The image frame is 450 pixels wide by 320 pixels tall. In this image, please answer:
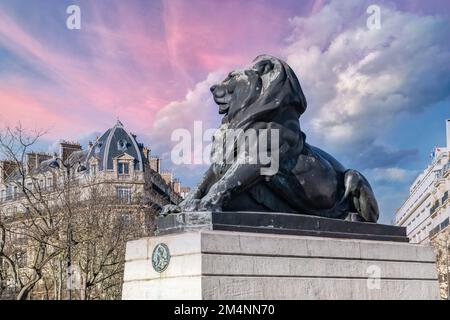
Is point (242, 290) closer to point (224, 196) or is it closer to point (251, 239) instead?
point (251, 239)

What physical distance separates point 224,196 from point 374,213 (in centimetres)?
311

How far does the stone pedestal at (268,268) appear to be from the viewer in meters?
9.26

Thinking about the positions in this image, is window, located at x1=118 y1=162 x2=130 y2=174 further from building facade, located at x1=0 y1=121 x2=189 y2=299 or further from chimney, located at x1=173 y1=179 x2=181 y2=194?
chimney, located at x1=173 y1=179 x2=181 y2=194

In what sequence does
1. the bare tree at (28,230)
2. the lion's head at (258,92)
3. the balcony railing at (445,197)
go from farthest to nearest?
1. the balcony railing at (445,197)
2. the bare tree at (28,230)
3. the lion's head at (258,92)

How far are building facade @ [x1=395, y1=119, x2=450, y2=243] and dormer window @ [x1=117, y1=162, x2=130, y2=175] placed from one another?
24.7 meters

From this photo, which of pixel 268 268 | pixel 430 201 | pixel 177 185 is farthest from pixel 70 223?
pixel 430 201

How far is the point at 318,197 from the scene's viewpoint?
452 inches

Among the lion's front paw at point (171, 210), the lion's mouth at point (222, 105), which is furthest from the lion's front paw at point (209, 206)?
the lion's mouth at point (222, 105)

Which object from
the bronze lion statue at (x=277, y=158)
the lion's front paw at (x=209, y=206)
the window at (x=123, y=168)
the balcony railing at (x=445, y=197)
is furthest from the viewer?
the balcony railing at (x=445, y=197)

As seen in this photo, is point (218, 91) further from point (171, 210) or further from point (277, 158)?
point (171, 210)

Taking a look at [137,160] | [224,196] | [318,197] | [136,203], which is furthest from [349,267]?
[137,160]

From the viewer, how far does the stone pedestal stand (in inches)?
364

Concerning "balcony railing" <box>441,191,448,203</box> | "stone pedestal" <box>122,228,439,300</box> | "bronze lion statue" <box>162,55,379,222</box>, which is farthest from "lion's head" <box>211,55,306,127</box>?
"balcony railing" <box>441,191,448,203</box>

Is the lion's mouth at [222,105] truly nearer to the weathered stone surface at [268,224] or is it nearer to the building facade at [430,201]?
the weathered stone surface at [268,224]
